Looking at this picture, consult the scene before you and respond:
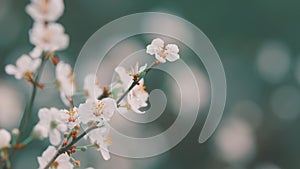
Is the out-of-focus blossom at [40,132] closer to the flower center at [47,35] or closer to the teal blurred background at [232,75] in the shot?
the flower center at [47,35]

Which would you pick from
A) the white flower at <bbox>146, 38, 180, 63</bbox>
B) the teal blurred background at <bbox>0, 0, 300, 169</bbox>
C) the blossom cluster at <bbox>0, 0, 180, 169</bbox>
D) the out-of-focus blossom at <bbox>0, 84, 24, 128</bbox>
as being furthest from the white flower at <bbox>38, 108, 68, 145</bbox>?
the out-of-focus blossom at <bbox>0, 84, 24, 128</bbox>

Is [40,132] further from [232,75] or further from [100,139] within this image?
[232,75]

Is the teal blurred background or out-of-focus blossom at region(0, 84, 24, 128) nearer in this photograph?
out-of-focus blossom at region(0, 84, 24, 128)

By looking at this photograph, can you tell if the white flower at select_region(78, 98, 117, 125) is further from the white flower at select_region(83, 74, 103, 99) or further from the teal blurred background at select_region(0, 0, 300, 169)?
the teal blurred background at select_region(0, 0, 300, 169)

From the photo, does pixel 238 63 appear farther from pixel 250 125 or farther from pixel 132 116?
pixel 132 116

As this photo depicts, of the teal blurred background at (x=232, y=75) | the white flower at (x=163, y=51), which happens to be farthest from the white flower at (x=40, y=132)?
the teal blurred background at (x=232, y=75)

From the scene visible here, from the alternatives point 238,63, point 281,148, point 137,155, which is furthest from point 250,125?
point 137,155

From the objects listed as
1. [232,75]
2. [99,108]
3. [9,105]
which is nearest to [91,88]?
[99,108]
